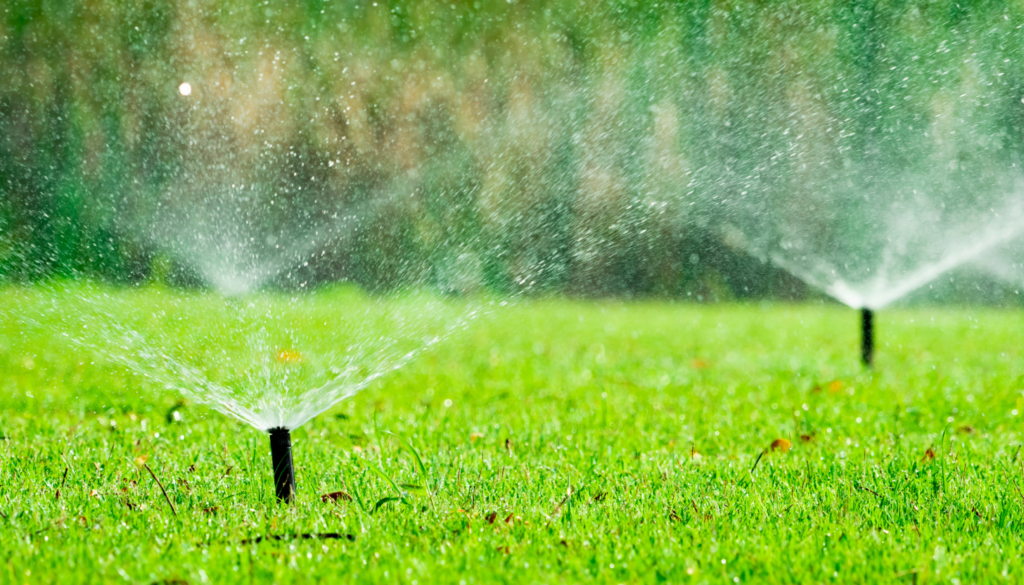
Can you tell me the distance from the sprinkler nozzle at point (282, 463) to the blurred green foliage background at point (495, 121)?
→ 6682 millimetres

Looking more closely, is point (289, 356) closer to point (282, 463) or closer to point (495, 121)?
point (282, 463)

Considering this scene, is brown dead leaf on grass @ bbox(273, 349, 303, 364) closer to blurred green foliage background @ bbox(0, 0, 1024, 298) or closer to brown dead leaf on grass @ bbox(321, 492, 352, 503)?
brown dead leaf on grass @ bbox(321, 492, 352, 503)

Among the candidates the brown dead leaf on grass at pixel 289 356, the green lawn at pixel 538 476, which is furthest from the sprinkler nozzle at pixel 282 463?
the brown dead leaf on grass at pixel 289 356

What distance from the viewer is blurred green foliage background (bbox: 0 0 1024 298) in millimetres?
9867

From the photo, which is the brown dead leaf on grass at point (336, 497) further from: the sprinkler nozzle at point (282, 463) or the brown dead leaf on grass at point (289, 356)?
the brown dead leaf on grass at point (289, 356)

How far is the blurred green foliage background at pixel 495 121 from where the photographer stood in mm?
9867

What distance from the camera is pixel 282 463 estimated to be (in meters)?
2.70

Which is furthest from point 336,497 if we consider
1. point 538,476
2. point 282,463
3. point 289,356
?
point 289,356

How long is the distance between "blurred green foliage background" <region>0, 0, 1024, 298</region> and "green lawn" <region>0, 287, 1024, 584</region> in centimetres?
433

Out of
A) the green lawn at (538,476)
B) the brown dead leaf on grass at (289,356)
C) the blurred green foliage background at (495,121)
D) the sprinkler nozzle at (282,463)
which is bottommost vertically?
the green lawn at (538,476)

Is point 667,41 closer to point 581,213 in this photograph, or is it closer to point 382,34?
point 581,213

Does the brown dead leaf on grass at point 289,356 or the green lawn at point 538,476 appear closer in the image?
the green lawn at point 538,476

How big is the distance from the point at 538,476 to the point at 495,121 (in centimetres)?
853

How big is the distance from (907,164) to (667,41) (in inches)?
120
